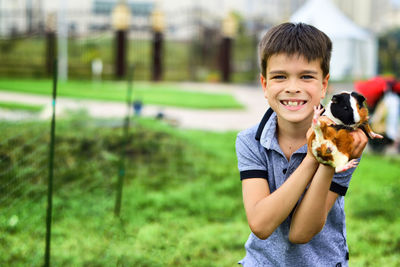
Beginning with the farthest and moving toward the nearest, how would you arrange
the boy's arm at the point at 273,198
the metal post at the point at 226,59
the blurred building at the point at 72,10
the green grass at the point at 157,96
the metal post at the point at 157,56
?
the blurred building at the point at 72,10 → the metal post at the point at 226,59 → the metal post at the point at 157,56 → the green grass at the point at 157,96 → the boy's arm at the point at 273,198

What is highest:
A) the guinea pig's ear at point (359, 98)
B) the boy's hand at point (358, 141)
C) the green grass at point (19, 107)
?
the guinea pig's ear at point (359, 98)

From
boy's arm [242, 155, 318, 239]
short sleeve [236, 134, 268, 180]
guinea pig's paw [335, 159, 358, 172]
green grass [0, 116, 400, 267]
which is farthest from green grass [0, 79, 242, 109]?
guinea pig's paw [335, 159, 358, 172]

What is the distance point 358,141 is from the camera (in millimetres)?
1253

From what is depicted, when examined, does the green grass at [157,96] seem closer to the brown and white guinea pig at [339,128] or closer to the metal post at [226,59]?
the metal post at [226,59]

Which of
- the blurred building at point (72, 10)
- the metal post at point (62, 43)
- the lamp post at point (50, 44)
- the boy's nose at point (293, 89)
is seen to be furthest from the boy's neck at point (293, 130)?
the blurred building at point (72, 10)

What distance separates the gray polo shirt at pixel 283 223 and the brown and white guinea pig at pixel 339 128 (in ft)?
0.83

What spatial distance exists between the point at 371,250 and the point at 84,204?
8.03ft

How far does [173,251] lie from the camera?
135 inches

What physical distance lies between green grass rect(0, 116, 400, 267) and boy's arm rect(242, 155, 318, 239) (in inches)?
72.8

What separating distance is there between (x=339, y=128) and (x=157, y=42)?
64.7 feet

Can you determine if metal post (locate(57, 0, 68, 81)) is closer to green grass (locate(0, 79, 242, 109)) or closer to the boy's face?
green grass (locate(0, 79, 242, 109))

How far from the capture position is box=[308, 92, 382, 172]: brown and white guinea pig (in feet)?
4.06

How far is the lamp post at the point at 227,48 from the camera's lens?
71.1ft

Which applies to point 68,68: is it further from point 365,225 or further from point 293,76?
point 293,76
